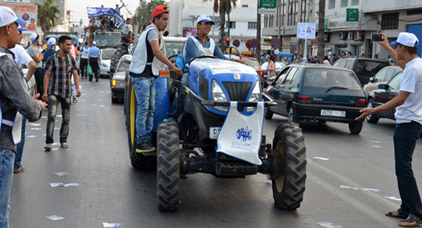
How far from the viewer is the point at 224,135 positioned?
6512 millimetres

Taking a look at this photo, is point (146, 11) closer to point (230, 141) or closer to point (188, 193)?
point (188, 193)

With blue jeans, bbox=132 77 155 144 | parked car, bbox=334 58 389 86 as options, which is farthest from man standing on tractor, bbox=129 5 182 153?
parked car, bbox=334 58 389 86

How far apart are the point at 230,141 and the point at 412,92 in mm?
1947

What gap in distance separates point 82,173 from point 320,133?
7371 millimetres

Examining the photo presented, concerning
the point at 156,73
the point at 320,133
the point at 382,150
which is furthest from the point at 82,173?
the point at 320,133

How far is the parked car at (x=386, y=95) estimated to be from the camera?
15827 mm

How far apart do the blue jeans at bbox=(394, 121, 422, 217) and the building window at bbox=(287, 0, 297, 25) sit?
200 ft

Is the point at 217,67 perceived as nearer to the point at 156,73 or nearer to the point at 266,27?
the point at 156,73

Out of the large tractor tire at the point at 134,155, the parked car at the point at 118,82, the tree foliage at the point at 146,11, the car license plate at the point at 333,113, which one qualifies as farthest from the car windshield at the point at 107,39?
the tree foliage at the point at 146,11

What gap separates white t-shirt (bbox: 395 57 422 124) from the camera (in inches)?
257

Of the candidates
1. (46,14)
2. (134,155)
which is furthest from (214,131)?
(46,14)

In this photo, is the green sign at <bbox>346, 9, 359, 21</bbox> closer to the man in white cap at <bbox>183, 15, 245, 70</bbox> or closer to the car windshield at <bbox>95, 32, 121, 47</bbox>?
the car windshield at <bbox>95, 32, 121, 47</bbox>

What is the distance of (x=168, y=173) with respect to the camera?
255 inches

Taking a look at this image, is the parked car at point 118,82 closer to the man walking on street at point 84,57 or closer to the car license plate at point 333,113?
the car license plate at point 333,113
